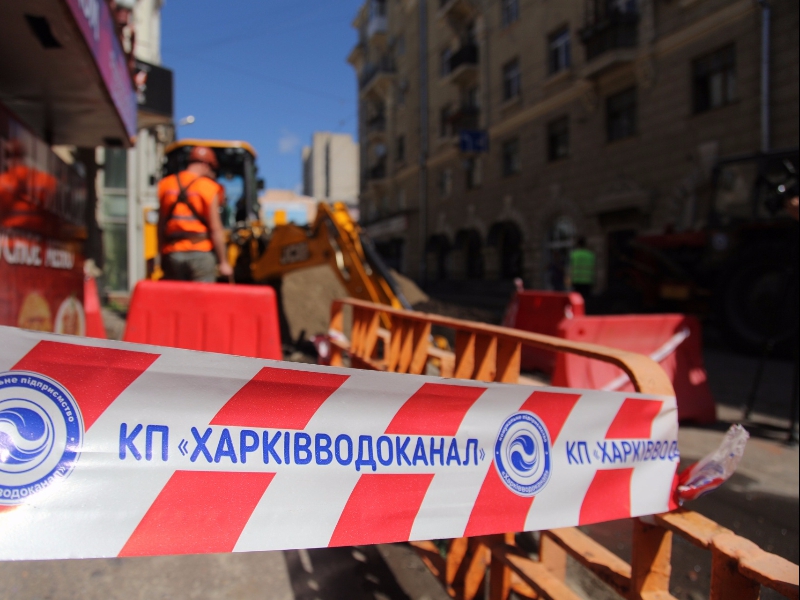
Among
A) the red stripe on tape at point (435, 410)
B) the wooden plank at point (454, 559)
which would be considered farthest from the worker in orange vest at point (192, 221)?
the red stripe on tape at point (435, 410)

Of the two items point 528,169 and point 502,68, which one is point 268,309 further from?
point 502,68


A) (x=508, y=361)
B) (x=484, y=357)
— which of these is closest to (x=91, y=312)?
(x=484, y=357)

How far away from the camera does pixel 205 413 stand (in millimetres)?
1238

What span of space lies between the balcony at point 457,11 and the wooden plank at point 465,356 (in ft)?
80.9

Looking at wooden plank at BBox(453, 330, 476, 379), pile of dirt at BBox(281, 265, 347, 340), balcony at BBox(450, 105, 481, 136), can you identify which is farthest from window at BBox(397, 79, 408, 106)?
wooden plank at BBox(453, 330, 476, 379)

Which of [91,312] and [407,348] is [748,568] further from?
[91,312]

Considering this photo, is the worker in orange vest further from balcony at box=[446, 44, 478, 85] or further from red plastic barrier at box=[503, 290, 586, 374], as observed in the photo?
balcony at box=[446, 44, 478, 85]

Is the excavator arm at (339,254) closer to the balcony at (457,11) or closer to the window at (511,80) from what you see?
the window at (511,80)

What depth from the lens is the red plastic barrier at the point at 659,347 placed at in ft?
15.4

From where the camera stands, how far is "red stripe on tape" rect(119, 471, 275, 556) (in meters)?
1.17

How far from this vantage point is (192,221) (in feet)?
14.5

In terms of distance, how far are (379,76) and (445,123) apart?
812 centimetres

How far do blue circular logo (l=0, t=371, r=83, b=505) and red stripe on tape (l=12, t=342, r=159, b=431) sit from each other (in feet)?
0.05

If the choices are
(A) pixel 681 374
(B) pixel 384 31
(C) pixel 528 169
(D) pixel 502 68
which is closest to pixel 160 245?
(A) pixel 681 374
